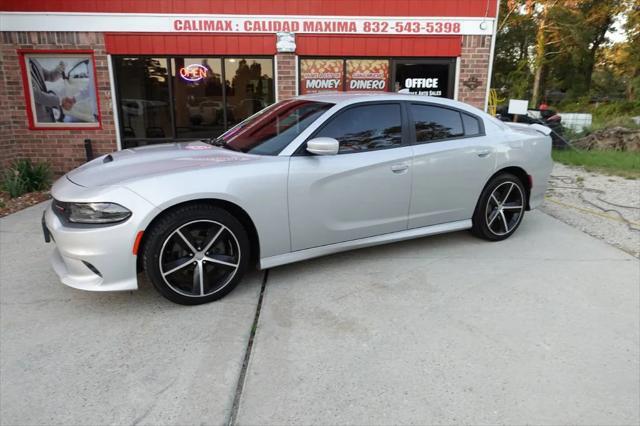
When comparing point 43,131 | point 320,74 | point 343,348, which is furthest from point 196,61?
point 343,348

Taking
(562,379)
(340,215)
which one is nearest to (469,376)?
(562,379)

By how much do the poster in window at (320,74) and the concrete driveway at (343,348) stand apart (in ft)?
17.7

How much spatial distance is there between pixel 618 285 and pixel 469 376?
2.17 meters

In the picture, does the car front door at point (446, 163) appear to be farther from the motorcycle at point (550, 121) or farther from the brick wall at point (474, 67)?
the motorcycle at point (550, 121)

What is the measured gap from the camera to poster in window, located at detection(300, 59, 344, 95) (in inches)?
348

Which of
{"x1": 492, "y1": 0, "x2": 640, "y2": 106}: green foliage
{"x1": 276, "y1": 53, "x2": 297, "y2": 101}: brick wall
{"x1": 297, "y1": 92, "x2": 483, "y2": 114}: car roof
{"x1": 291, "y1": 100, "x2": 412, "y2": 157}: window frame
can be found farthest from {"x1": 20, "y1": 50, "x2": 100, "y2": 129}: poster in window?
{"x1": 492, "y1": 0, "x2": 640, "y2": 106}: green foliage

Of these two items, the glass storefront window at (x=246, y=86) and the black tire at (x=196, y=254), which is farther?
the glass storefront window at (x=246, y=86)

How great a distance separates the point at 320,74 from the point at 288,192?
19.1 feet

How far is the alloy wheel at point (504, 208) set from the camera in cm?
489

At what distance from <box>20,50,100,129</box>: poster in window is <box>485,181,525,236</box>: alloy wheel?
24.3 ft

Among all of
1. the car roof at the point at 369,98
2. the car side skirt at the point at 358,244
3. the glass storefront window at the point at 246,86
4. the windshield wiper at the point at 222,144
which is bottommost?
the car side skirt at the point at 358,244

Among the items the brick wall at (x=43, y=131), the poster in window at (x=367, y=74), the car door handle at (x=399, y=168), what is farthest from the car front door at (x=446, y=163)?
the brick wall at (x=43, y=131)

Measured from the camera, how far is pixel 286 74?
873cm

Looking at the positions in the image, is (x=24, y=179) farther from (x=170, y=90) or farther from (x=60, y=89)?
(x=170, y=90)
